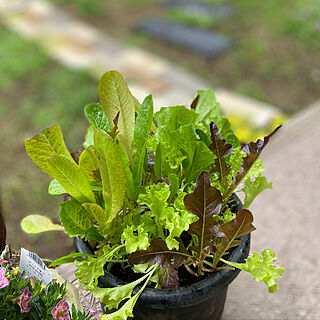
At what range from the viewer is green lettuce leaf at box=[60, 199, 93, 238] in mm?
758

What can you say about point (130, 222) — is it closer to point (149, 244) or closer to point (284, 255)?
point (149, 244)

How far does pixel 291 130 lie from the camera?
157cm

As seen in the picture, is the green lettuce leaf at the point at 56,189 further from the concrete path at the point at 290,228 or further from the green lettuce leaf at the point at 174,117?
the concrete path at the point at 290,228

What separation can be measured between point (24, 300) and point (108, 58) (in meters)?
2.49

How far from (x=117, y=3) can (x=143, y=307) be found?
3.51 meters

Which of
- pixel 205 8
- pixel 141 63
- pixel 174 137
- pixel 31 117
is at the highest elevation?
pixel 205 8

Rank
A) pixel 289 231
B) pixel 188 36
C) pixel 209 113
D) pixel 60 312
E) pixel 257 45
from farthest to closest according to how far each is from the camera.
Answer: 1. pixel 188 36
2. pixel 257 45
3. pixel 289 231
4. pixel 209 113
5. pixel 60 312

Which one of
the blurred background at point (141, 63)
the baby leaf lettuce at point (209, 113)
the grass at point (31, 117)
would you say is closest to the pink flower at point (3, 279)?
the baby leaf lettuce at point (209, 113)

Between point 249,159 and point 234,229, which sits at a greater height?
point 249,159

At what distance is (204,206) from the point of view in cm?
72

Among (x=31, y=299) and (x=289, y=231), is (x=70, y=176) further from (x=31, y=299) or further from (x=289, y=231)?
(x=289, y=231)

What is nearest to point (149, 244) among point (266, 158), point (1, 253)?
point (1, 253)

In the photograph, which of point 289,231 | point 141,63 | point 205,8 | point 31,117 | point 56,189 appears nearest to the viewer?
point 56,189

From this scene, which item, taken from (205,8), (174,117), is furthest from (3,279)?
(205,8)
